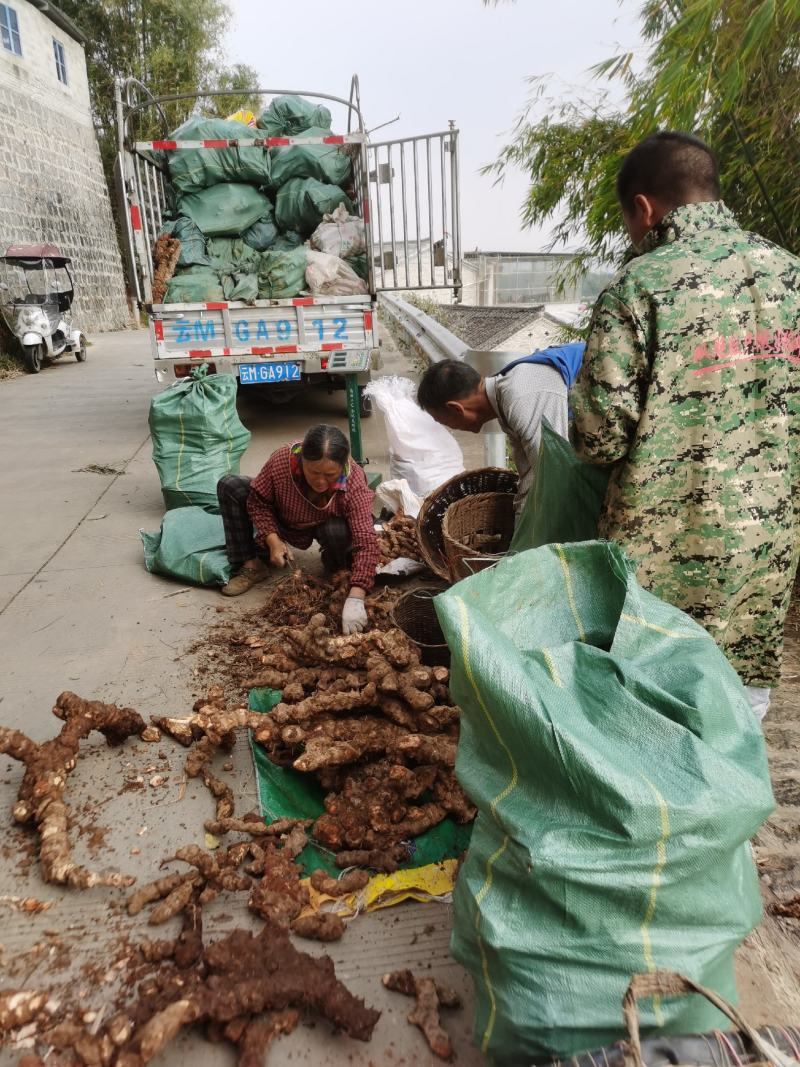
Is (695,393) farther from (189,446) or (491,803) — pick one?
(189,446)

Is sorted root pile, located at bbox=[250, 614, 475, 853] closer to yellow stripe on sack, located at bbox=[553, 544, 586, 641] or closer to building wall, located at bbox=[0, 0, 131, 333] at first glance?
yellow stripe on sack, located at bbox=[553, 544, 586, 641]

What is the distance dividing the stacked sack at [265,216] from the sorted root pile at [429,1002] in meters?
5.99

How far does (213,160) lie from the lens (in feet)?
22.2

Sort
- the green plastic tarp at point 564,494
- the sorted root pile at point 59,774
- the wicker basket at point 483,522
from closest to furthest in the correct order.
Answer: the sorted root pile at point 59,774
the green plastic tarp at point 564,494
the wicker basket at point 483,522

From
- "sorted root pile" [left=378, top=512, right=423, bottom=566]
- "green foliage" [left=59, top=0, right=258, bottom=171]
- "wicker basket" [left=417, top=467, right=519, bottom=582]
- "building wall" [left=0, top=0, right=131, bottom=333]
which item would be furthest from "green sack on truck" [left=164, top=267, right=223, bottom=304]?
"green foliage" [left=59, top=0, right=258, bottom=171]

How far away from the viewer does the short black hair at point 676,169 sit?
1.90 meters

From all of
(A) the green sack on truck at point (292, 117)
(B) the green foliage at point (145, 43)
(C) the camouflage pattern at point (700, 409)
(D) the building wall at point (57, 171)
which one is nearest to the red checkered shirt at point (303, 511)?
(C) the camouflage pattern at point (700, 409)

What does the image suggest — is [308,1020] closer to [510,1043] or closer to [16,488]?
[510,1043]

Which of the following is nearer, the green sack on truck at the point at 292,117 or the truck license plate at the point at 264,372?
the truck license plate at the point at 264,372

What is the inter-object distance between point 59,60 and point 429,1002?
2523 centimetres

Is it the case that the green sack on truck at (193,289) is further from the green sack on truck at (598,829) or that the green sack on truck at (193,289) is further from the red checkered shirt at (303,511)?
the green sack on truck at (598,829)

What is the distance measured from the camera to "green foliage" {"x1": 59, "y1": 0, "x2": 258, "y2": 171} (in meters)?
25.7

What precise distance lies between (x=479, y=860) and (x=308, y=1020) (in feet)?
2.05

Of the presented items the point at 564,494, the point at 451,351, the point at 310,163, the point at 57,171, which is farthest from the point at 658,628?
the point at 57,171
